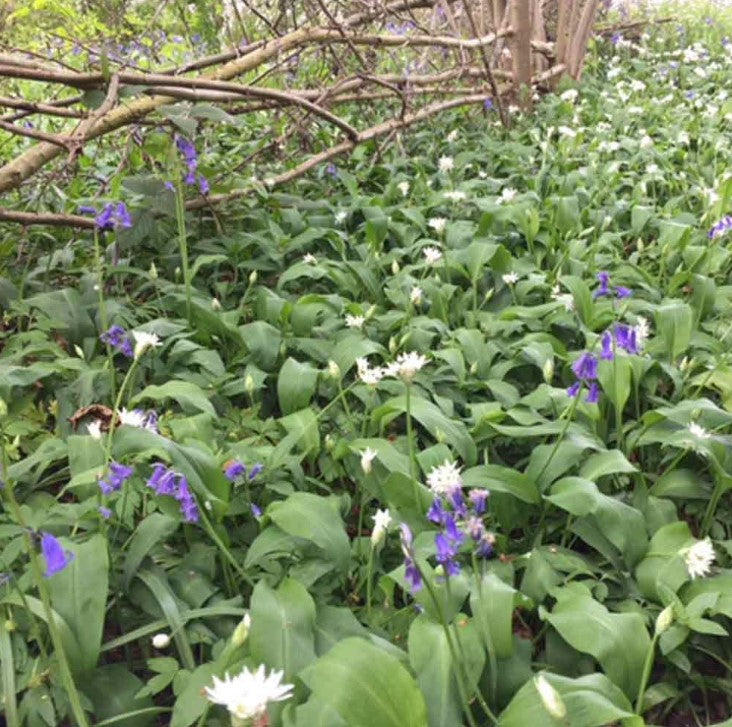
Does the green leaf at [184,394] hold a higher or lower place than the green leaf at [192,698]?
higher

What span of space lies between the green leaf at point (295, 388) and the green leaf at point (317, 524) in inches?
19.9

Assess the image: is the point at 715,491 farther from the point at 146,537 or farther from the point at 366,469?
the point at 146,537

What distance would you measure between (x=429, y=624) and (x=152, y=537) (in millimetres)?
529

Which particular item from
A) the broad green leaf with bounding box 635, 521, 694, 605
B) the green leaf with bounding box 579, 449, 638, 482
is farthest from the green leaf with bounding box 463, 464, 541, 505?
the broad green leaf with bounding box 635, 521, 694, 605

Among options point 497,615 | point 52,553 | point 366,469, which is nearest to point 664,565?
point 497,615

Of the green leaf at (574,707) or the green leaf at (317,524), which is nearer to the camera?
the green leaf at (574,707)

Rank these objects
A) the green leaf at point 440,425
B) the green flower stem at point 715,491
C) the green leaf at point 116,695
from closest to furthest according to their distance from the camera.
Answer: the green leaf at point 116,695
the green flower stem at point 715,491
the green leaf at point 440,425

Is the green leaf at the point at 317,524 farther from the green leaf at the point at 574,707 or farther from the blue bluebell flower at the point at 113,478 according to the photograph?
Result: the green leaf at the point at 574,707

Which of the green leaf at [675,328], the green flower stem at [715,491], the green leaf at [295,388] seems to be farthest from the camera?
the green leaf at [675,328]

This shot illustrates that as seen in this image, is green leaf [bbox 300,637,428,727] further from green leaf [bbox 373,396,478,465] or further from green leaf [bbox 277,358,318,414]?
green leaf [bbox 277,358,318,414]

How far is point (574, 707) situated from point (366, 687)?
283 mm

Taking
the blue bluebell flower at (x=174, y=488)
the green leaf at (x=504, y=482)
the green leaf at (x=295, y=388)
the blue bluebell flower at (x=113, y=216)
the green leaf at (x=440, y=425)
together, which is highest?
the blue bluebell flower at (x=113, y=216)

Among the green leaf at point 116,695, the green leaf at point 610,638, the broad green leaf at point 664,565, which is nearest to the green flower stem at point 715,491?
the broad green leaf at point 664,565

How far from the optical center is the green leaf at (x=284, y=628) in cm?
115
